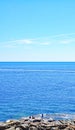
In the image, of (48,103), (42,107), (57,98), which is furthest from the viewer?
(57,98)

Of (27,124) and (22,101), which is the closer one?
(27,124)

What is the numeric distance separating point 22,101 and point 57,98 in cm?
1286

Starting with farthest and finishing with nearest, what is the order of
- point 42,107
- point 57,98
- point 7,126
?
1. point 57,98
2. point 42,107
3. point 7,126

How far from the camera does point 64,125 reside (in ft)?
152

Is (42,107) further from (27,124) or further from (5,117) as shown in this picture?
(27,124)

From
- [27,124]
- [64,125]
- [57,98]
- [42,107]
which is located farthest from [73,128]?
[57,98]

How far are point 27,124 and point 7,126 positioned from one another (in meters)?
2.64

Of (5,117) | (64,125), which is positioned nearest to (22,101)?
(5,117)

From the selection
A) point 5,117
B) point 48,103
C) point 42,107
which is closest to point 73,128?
point 5,117

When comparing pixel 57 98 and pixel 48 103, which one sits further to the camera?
pixel 57 98

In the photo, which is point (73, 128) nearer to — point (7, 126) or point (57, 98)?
point (7, 126)

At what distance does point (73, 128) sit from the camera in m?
45.2

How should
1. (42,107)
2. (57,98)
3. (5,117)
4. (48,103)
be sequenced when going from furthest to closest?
1. (57,98)
2. (48,103)
3. (42,107)
4. (5,117)

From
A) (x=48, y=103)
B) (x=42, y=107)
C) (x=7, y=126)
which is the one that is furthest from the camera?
(x=48, y=103)
